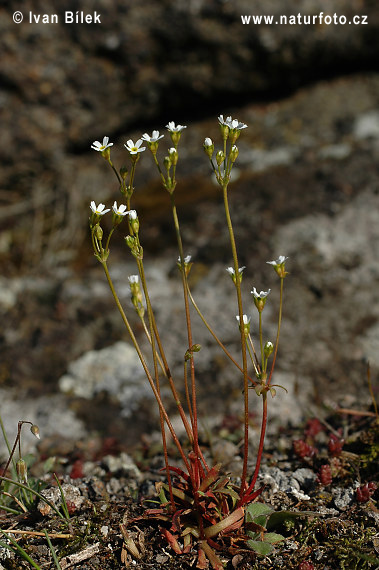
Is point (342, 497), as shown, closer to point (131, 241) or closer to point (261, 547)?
point (261, 547)

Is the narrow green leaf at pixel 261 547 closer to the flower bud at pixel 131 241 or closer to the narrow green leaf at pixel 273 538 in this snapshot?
the narrow green leaf at pixel 273 538

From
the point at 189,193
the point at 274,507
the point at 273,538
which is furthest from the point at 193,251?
the point at 273,538

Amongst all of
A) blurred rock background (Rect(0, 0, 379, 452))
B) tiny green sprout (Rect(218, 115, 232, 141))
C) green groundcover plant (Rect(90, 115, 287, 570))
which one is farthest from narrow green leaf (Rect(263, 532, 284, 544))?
tiny green sprout (Rect(218, 115, 232, 141))

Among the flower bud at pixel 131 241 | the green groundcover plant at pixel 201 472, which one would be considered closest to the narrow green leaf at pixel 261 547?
the green groundcover plant at pixel 201 472

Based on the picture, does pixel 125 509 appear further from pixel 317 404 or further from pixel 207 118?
pixel 207 118

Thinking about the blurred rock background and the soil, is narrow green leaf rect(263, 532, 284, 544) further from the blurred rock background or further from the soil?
the blurred rock background
